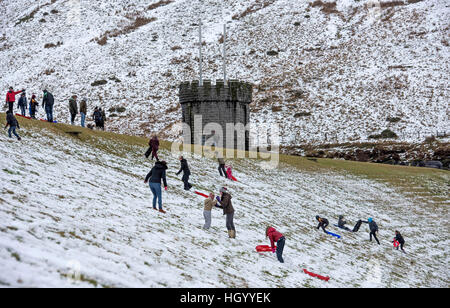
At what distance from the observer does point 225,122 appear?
1770 inches

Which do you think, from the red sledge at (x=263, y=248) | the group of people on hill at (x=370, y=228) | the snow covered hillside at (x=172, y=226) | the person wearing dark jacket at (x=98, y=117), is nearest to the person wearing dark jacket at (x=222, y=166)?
the snow covered hillside at (x=172, y=226)

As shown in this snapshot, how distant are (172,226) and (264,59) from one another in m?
76.3

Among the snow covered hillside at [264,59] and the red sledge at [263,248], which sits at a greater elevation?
the snow covered hillside at [264,59]

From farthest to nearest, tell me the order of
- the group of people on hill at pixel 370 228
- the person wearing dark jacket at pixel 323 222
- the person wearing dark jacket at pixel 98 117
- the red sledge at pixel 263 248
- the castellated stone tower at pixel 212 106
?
the castellated stone tower at pixel 212 106, the person wearing dark jacket at pixel 98 117, the group of people on hill at pixel 370 228, the person wearing dark jacket at pixel 323 222, the red sledge at pixel 263 248

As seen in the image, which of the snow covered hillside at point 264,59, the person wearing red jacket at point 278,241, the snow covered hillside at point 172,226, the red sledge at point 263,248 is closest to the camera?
the snow covered hillside at point 172,226

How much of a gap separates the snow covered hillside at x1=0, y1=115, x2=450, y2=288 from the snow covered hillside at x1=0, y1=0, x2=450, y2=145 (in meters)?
35.4

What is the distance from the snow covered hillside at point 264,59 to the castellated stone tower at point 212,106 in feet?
72.2

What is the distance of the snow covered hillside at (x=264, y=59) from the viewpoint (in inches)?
2793

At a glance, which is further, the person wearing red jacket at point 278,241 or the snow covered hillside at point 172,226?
the person wearing red jacket at point 278,241

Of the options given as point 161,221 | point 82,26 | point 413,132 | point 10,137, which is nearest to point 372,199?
point 161,221

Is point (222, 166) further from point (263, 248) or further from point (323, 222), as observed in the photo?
point (263, 248)

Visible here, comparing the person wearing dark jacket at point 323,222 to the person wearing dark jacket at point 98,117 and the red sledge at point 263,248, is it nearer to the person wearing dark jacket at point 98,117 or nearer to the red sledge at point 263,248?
the red sledge at point 263,248

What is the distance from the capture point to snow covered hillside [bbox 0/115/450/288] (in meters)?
10.1

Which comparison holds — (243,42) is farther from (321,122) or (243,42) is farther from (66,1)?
(66,1)
